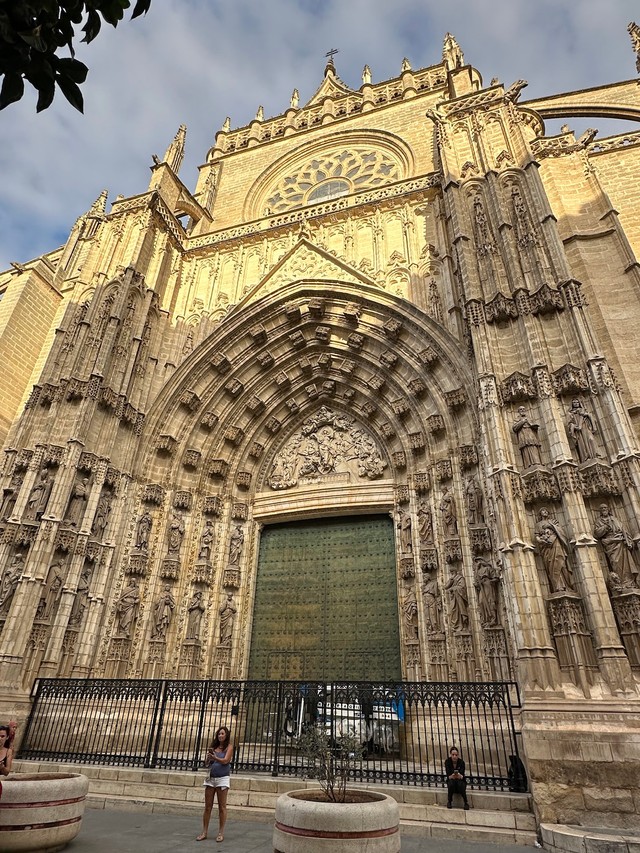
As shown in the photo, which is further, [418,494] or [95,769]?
[418,494]

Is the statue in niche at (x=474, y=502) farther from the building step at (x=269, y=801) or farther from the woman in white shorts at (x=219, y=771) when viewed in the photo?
the woman in white shorts at (x=219, y=771)

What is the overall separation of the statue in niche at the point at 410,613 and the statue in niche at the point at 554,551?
3.21 metres

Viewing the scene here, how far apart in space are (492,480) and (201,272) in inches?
428

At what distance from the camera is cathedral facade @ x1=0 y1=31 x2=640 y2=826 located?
6621 mm

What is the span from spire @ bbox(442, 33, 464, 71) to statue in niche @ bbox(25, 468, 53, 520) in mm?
17657

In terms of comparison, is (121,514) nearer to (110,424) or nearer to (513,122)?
(110,424)

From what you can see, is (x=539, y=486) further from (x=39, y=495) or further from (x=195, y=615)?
(x=39, y=495)

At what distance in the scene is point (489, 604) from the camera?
7867 millimetres

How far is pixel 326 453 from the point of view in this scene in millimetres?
12141

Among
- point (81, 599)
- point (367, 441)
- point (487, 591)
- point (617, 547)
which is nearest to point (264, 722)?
point (487, 591)

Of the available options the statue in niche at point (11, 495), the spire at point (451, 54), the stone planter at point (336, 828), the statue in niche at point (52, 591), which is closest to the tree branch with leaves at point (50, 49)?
the stone planter at point (336, 828)

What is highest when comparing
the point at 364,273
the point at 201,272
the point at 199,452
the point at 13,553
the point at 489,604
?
the point at 201,272

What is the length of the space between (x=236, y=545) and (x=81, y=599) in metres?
3.29

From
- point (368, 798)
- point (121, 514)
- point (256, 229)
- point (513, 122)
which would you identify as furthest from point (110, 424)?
point (513, 122)
